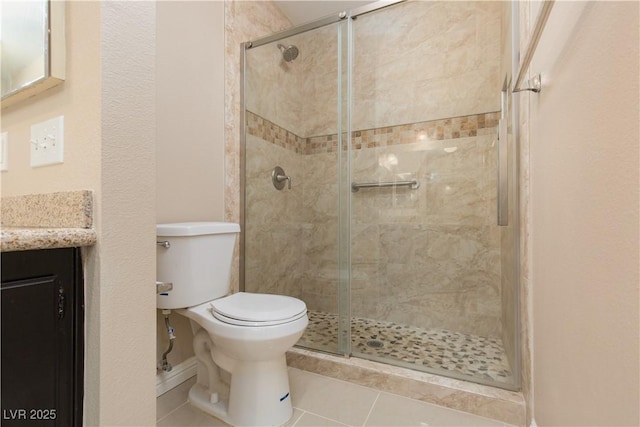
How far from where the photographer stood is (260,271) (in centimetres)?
198

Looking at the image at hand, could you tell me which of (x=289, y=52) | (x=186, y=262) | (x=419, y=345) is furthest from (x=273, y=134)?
(x=419, y=345)

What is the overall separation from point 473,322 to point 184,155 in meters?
1.98

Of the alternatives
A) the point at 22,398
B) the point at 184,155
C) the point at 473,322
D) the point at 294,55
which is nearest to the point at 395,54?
the point at 294,55

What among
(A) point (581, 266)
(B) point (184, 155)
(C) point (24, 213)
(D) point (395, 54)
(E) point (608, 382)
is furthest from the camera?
(D) point (395, 54)

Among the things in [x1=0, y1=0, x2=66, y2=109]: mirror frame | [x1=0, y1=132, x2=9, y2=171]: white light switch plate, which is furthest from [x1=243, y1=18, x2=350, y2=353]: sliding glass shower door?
[x1=0, y1=0, x2=66, y2=109]: mirror frame

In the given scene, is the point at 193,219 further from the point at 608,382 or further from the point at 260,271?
the point at 608,382

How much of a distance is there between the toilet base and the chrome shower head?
179cm

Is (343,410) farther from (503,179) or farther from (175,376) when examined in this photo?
(503,179)

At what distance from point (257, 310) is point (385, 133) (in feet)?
4.93

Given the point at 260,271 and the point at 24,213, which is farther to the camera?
the point at 260,271

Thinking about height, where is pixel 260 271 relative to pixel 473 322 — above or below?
above

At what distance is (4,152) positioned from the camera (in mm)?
879

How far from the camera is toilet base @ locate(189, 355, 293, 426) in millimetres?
1173

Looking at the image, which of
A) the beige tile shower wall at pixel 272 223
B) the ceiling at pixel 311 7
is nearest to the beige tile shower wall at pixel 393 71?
the beige tile shower wall at pixel 272 223
